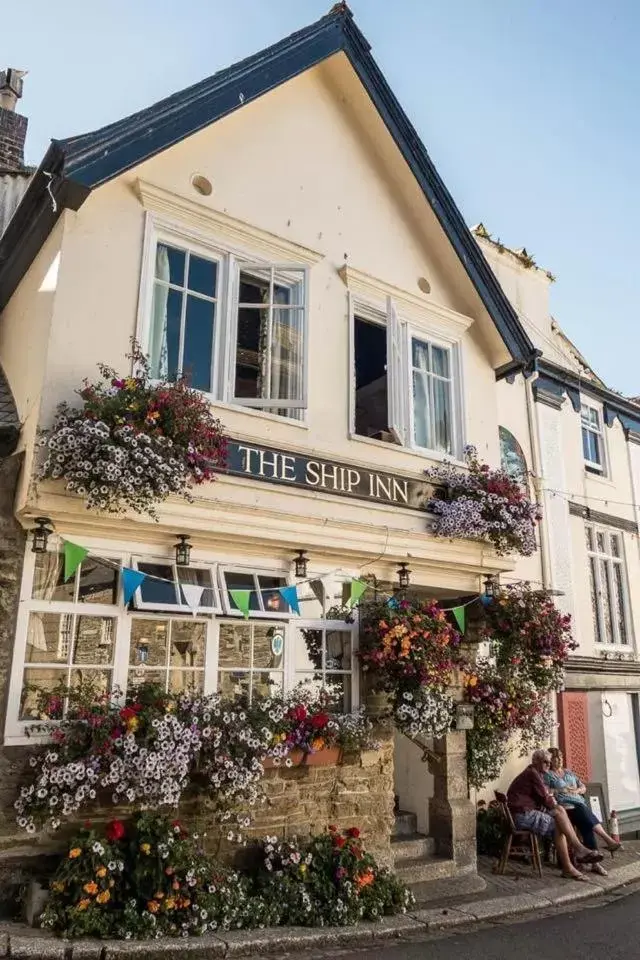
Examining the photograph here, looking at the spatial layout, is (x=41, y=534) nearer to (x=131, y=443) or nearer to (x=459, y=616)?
(x=131, y=443)

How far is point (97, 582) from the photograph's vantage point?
632cm

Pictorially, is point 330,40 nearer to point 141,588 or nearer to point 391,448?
point 391,448

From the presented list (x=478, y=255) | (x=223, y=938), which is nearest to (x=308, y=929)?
(x=223, y=938)

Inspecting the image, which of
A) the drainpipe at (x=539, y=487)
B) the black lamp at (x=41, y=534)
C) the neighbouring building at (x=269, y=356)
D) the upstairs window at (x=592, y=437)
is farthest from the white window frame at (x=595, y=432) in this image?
the black lamp at (x=41, y=534)

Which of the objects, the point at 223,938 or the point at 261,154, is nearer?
the point at 223,938

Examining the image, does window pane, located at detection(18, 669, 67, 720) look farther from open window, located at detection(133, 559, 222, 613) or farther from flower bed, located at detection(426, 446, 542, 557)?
flower bed, located at detection(426, 446, 542, 557)

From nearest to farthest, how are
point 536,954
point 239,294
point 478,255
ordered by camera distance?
point 536,954, point 239,294, point 478,255

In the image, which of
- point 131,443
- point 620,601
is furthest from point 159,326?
point 620,601

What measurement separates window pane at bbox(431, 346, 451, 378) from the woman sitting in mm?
5111

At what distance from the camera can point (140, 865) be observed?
18.2 ft

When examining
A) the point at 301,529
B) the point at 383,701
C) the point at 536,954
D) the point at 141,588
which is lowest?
the point at 536,954

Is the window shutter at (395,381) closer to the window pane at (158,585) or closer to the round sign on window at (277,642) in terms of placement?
the round sign on window at (277,642)

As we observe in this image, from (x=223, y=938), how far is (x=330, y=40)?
8.62 meters

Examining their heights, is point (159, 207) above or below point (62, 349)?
above
